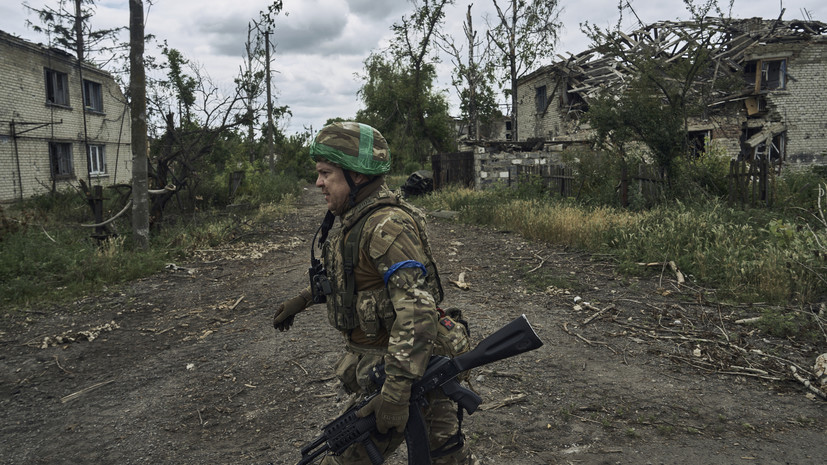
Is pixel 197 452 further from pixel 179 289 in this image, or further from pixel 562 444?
pixel 179 289

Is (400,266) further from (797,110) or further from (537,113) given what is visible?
(537,113)

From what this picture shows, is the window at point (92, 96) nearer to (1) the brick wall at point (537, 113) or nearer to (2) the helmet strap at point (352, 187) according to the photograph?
(1) the brick wall at point (537, 113)

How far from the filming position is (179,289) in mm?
7141

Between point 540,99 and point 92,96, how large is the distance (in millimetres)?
19164

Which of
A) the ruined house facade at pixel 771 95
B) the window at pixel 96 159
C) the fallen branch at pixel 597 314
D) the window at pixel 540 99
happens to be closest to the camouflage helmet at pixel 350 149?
the fallen branch at pixel 597 314

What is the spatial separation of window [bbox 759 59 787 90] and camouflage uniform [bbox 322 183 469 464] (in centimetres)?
2042

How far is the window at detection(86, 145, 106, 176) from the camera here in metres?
19.5

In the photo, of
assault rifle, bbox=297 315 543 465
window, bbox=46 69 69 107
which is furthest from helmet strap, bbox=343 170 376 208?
window, bbox=46 69 69 107

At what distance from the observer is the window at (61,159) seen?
17391mm

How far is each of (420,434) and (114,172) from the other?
22.8 metres

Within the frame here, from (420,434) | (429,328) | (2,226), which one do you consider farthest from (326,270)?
(2,226)

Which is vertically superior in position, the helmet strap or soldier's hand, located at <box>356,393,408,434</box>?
the helmet strap

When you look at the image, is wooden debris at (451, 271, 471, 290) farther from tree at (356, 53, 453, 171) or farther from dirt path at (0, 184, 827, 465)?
tree at (356, 53, 453, 171)

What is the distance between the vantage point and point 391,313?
195 centimetres
